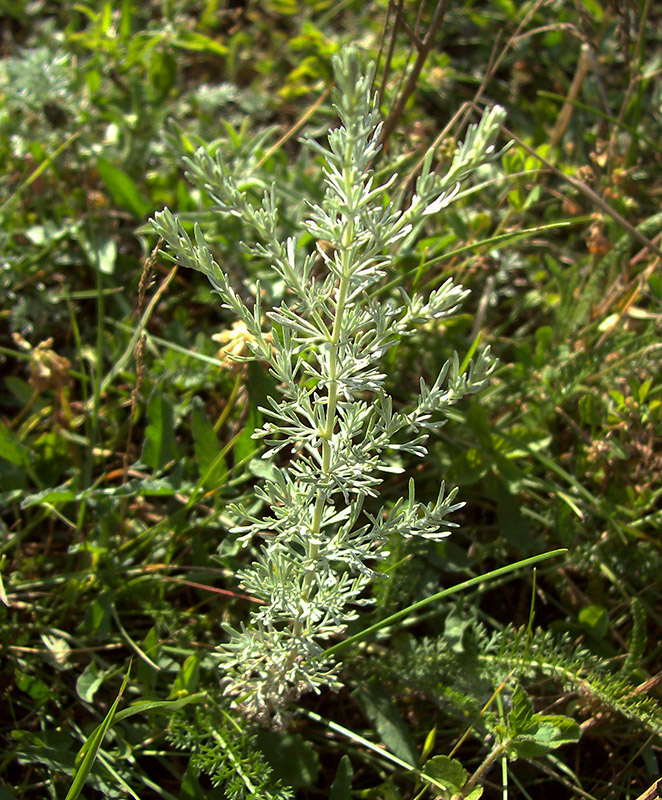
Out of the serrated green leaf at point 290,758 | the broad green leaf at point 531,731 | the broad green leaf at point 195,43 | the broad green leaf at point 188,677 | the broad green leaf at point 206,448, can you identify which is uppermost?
the broad green leaf at point 195,43

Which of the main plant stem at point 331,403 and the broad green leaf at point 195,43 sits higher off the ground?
the broad green leaf at point 195,43

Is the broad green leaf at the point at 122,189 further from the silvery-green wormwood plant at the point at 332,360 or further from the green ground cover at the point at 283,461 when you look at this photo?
the silvery-green wormwood plant at the point at 332,360

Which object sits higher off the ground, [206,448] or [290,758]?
[206,448]

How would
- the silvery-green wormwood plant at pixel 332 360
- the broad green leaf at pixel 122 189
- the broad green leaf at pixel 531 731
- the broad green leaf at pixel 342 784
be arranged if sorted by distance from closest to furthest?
1. the silvery-green wormwood plant at pixel 332 360
2. the broad green leaf at pixel 531 731
3. the broad green leaf at pixel 342 784
4. the broad green leaf at pixel 122 189

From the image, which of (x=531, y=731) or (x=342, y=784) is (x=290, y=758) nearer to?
(x=342, y=784)

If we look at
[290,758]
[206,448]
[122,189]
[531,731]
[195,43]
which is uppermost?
[195,43]

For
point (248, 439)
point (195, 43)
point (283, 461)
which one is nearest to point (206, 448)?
point (248, 439)

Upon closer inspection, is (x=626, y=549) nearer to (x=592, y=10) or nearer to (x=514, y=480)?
(x=514, y=480)

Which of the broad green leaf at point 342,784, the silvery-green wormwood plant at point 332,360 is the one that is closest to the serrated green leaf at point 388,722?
the broad green leaf at point 342,784
